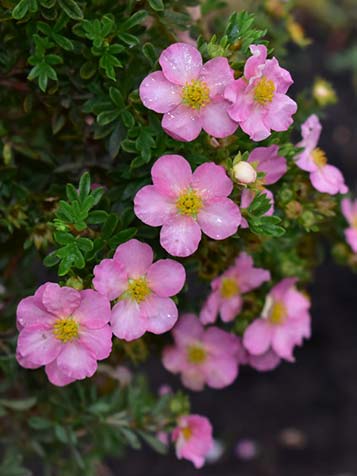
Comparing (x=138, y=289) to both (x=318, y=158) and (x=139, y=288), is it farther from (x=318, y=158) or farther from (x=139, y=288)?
(x=318, y=158)

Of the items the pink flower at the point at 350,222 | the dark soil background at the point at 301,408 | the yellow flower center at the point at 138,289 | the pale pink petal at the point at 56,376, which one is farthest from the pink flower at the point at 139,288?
the dark soil background at the point at 301,408

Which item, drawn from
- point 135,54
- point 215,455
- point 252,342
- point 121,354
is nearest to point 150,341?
point 121,354

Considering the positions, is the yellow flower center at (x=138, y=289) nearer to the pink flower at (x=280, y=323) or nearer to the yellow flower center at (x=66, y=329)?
the yellow flower center at (x=66, y=329)

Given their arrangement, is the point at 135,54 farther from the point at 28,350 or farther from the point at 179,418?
the point at 179,418

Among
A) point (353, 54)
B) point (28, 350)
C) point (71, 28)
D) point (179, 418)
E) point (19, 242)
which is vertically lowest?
point (353, 54)

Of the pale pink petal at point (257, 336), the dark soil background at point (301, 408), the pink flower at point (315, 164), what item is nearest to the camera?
the pink flower at point (315, 164)

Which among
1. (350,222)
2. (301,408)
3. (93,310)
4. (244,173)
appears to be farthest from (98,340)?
(301,408)

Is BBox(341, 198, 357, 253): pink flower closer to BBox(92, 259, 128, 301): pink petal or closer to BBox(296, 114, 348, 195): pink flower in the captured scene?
BBox(296, 114, 348, 195): pink flower
